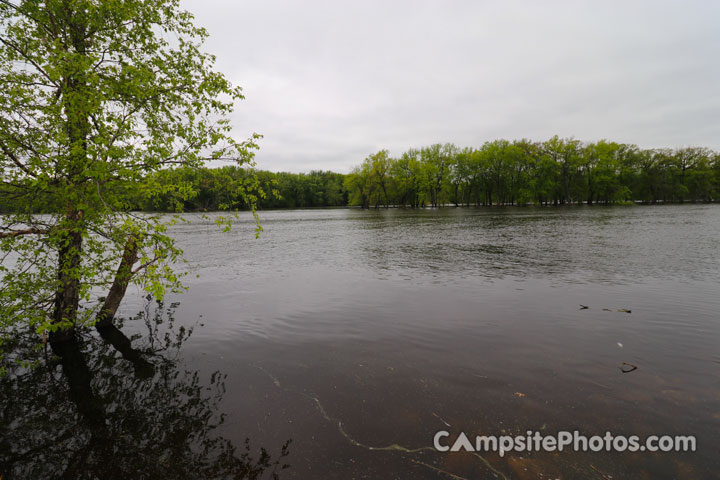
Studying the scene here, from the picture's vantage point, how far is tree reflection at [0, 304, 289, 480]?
206 inches

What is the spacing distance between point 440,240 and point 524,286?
18565 mm

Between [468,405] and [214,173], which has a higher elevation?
[214,173]

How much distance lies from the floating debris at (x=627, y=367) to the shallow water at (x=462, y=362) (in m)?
0.17

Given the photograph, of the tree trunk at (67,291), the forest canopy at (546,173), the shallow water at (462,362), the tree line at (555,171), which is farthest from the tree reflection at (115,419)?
the tree line at (555,171)

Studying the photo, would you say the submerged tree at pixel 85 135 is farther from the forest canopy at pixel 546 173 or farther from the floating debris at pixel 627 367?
the forest canopy at pixel 546 173

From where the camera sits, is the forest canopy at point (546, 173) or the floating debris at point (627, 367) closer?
the floating debris at point (627, 367)

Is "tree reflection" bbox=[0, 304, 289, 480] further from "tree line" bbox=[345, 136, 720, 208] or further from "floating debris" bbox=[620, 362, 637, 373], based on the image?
"tree line" bbox=[345, 136, 720, 208]

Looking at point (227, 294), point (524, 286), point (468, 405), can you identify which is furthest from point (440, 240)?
point (468, 405)

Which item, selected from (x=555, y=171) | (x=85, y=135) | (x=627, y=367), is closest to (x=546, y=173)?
(x=555, y=171)

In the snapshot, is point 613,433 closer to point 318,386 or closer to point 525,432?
point 525,432

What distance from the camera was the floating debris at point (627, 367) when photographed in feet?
24.6

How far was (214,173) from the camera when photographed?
28.6ft

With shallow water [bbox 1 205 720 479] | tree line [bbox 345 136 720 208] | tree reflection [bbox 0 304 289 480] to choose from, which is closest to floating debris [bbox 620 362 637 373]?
shallow water [bbox 1 205 720 479]

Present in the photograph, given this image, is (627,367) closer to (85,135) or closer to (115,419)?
(115,419)
